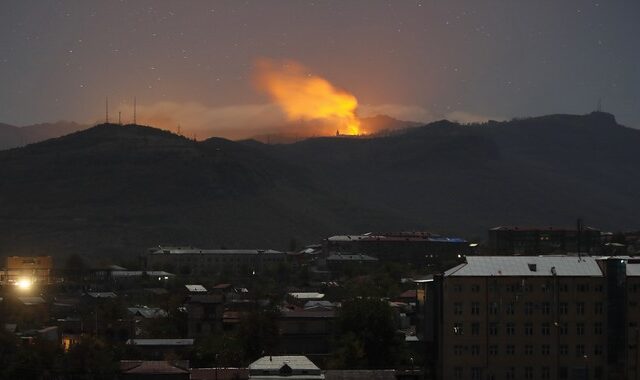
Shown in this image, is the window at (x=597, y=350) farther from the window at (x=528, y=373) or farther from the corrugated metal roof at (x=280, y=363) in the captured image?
the corrugated metal roof at (x=280, y=363)

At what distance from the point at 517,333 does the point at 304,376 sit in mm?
12171

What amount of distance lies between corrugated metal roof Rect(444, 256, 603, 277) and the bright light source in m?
73.6

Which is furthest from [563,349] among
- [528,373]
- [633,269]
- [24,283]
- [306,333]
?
[24,283]

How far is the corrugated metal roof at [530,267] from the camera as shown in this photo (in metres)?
88.1

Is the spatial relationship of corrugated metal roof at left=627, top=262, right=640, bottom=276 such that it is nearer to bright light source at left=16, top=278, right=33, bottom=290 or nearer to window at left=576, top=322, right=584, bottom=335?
window at left=576, top=322, right=584, bottom=335

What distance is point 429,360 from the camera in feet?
294

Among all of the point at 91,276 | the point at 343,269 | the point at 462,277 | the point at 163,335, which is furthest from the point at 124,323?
the point at 343,269

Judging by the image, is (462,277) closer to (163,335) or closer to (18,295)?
(163,335)

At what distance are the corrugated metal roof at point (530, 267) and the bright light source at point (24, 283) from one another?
73.6 m

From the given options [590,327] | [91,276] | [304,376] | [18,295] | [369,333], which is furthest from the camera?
[91,276]

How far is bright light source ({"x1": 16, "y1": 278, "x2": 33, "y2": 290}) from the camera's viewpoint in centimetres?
15560

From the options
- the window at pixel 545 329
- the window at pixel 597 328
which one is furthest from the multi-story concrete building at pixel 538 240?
the window at pixel 545 329

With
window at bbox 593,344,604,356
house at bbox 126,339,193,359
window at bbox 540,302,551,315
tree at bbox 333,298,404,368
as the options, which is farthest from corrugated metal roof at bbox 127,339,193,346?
window at bbox 593,344,604,356

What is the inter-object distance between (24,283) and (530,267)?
82385 mm
